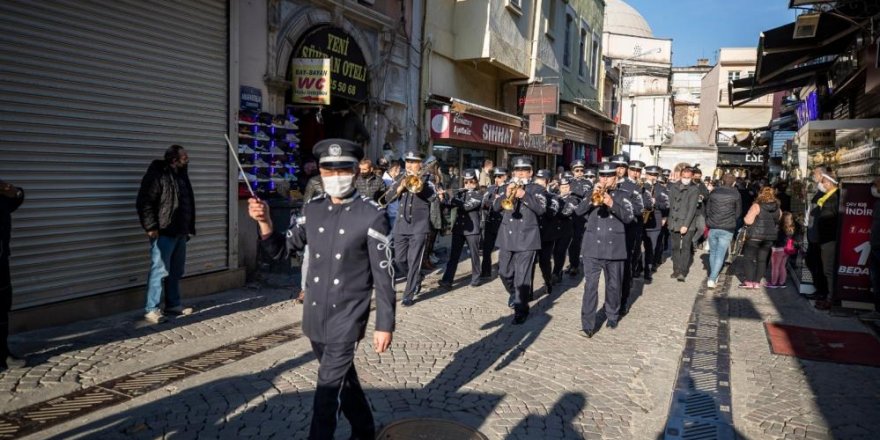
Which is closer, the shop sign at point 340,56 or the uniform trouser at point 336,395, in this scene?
the uniform trouser at point 336,395

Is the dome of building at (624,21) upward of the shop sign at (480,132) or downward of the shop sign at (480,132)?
upward

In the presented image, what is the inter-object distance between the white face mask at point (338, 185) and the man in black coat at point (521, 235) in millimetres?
3814

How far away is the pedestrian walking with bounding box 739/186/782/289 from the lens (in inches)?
395

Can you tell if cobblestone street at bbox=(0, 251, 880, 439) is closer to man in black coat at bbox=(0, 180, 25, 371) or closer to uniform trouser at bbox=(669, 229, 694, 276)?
man in black coat at bbox=(0, 180, 25, 371)

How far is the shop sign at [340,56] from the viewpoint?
10.5m

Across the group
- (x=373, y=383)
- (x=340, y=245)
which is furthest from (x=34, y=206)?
(x=340, y=245)

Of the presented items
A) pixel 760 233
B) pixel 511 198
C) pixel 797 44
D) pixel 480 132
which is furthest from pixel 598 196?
pixel 480 132

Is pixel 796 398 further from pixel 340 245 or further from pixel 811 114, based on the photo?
pixel 811 114

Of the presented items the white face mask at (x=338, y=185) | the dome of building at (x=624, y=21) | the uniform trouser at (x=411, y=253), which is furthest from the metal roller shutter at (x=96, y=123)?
the dome of building at (x=624, y=21)

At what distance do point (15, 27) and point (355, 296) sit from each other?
513cm

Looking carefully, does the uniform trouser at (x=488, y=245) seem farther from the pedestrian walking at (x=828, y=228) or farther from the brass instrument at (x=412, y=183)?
the pedestrian walking at (x=828, y=228)

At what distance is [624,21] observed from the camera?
4356 cm

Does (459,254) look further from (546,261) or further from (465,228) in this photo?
(546,261)

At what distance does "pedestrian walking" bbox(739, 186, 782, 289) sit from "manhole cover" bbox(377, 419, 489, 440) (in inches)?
309
